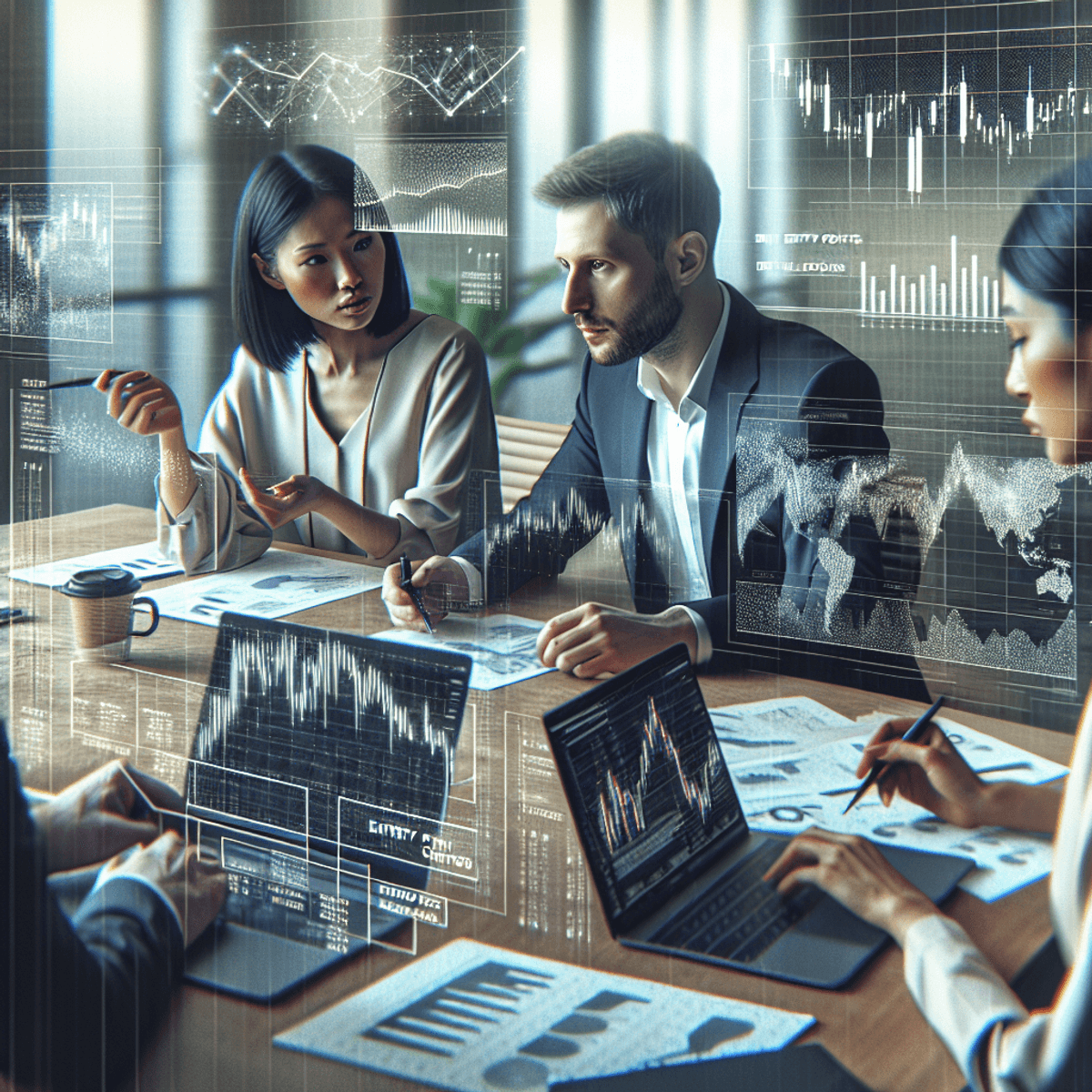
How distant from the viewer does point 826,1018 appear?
1137 mm

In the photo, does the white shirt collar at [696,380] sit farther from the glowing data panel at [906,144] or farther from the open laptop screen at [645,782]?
the open laptop screen at [645,782]

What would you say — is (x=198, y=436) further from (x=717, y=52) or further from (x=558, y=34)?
(x=717, y=52)

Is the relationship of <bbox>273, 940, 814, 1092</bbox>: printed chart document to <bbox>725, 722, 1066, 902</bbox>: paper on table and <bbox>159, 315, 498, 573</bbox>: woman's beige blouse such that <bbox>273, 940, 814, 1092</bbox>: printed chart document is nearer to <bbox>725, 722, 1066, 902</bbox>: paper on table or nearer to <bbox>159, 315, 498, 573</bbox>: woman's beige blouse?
<bbox>725, 722, 1066, 902</bbox>: paper on table

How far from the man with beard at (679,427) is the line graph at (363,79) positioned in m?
0.16

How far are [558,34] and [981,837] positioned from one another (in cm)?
95

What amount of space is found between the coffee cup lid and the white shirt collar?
2.86 ft

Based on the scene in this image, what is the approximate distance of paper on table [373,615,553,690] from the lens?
147cm

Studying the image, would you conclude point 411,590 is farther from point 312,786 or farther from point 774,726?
point 774,726

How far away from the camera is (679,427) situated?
1329mm

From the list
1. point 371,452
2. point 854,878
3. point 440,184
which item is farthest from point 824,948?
point 440,184

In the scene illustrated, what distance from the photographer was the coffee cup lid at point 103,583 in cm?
181

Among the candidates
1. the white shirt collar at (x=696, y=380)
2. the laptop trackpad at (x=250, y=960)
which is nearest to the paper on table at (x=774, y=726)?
the white shirt collar at (x=696, y=380)

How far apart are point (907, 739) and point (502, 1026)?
0.54 m

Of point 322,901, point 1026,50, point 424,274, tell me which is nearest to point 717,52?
point 1026,50
